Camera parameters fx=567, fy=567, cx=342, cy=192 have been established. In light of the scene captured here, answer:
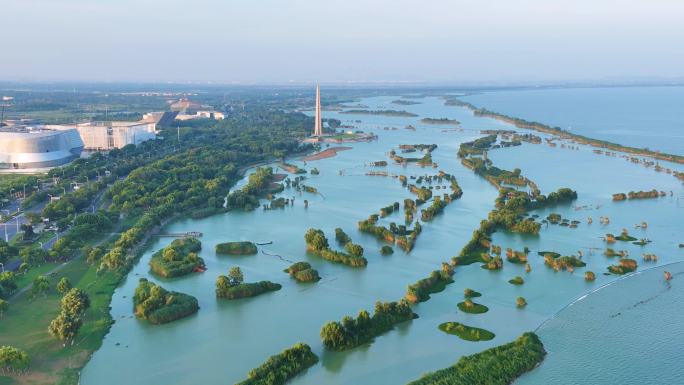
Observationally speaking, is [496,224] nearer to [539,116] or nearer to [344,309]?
[344,309]

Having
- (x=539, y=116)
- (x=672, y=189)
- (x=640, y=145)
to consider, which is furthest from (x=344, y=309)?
(x=539, y=116)

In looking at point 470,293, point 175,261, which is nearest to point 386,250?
point 470,293

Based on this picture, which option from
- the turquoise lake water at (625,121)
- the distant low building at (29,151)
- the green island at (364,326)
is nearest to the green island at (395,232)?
the green island at (364,326)

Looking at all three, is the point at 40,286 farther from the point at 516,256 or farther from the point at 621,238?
the point at 621,238

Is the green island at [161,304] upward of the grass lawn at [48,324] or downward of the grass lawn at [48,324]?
upward

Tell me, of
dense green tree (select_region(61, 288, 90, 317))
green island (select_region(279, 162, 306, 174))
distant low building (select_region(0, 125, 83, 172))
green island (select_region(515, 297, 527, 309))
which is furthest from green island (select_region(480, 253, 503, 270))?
distant low building (select_region(0, 125, 83, 172))

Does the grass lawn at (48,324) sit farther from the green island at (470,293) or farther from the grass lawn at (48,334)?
the green island at (470,293)
